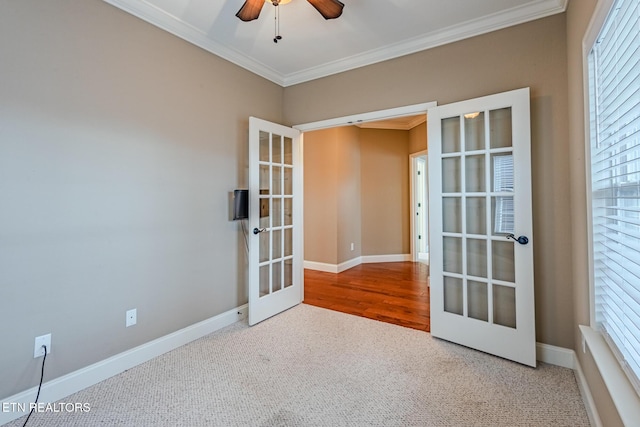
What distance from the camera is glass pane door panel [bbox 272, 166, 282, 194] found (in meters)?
3.21

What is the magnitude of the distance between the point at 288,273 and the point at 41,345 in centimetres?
212

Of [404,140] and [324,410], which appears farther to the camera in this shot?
[404,140]

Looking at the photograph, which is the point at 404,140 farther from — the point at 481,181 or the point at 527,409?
the point at 527,409

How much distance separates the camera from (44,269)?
177 centimetres

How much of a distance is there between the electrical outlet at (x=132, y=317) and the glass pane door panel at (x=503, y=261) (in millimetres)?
2830

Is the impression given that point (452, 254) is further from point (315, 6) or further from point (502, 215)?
point (315, 6)

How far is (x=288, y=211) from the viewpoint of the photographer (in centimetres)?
340

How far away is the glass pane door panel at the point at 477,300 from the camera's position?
2.35 meters

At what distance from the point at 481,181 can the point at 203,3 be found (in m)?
2.60

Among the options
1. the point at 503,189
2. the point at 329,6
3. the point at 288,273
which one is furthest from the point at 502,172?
the point at 288,273

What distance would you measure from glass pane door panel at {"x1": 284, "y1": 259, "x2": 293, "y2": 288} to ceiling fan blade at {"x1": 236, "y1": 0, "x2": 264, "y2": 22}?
2360 mm

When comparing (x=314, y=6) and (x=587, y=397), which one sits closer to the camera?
(x=587, y=397)

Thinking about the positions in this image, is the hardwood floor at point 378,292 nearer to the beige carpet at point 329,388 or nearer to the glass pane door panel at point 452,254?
the beige carpet at point 329,388

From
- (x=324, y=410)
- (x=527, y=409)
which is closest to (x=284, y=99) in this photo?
(x=324, y=410)
